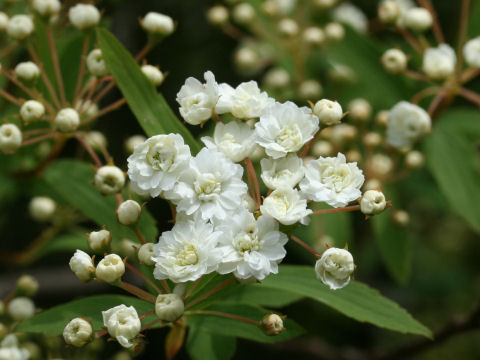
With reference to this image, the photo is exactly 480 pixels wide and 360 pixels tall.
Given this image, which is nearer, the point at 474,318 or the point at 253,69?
the point at 474,318

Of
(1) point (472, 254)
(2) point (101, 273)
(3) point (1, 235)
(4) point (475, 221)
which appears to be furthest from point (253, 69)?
(1) point (472, 254)

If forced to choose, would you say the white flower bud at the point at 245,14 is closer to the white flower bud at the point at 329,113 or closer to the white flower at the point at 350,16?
the white flower at the point at 350,16

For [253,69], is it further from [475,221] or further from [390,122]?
[475,221]

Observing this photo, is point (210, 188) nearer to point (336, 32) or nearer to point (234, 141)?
point (234, 141)

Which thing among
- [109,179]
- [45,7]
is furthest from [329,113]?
[45,7]

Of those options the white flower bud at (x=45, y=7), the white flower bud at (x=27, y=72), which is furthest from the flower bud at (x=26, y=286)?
the white flower bud at (x=45, y=7)

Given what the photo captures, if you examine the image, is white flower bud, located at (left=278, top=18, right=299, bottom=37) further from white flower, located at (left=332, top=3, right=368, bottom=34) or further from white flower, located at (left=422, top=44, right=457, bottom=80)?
white flower, located at (left=422, top=44, right=457, bottom=80)

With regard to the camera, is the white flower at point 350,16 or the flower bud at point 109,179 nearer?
the flower bud at point 109,179
